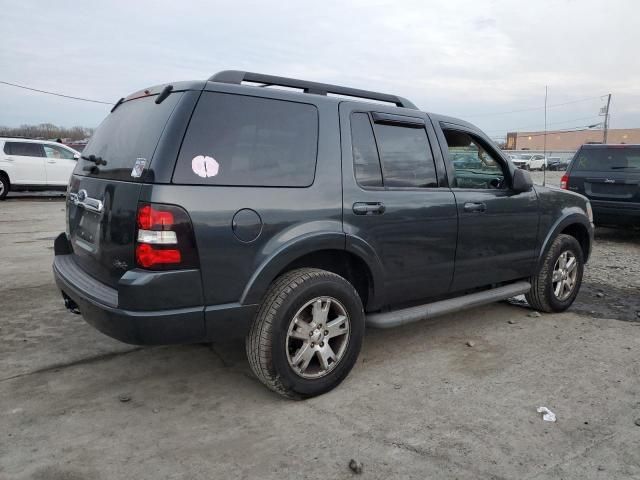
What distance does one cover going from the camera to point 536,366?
152 inches

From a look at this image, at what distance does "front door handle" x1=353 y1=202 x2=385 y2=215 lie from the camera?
11.3 feet

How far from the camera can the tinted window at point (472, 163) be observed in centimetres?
421

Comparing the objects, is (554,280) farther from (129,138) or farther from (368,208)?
(129,138)

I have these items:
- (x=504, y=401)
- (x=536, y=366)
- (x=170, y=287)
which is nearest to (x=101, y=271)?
(x=170, y=287)

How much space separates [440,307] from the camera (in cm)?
402

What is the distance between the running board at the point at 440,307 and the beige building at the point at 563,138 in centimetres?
8282

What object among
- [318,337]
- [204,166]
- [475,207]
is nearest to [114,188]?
[204,166]

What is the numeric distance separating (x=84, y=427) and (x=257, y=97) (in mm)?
2156

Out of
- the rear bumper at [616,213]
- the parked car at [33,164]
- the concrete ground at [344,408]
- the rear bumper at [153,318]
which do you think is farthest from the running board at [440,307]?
the parked car at [33,164]

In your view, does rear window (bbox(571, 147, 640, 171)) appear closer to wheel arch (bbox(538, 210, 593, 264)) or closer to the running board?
wheel arch (bbox(538, 210, 593, 264))

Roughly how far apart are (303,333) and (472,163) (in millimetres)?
2298

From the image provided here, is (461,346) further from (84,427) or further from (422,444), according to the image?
(84,427)

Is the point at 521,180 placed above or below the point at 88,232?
above

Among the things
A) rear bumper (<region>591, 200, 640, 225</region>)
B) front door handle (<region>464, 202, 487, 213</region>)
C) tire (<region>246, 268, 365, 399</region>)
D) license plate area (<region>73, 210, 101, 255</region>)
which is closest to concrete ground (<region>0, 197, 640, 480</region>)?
tire (<region>246, 268, 365, 399</region>)
